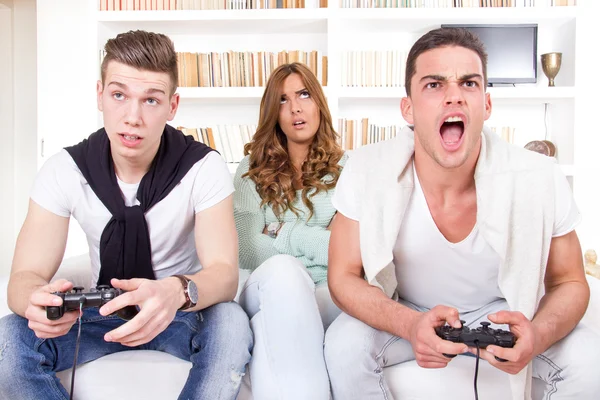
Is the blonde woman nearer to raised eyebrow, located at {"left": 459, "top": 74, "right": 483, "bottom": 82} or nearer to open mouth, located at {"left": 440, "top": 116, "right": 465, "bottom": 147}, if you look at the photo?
open mouth, located at {"left": 440, "top": 116, "right": 465, "bottom": 147}

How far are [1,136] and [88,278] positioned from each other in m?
3.61

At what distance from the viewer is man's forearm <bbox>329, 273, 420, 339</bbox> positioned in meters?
1.38

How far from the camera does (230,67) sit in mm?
3688

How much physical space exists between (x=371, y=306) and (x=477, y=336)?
0.31 meters

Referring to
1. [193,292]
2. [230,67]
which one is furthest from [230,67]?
[193,292]

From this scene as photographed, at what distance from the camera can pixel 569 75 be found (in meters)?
3.68

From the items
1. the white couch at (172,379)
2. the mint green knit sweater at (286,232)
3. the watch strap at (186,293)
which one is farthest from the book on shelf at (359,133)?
the watch strap at (186,293)

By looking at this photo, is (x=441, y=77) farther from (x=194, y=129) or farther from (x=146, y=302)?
(x=194, y=129)

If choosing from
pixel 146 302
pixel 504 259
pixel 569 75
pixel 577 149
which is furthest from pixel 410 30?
pixel 146 302

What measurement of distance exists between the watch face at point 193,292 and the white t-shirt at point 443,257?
461 mm

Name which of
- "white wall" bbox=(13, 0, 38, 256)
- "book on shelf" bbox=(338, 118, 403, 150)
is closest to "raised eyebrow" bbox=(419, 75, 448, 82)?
"book on shelf" bbox=(338, 118, 403, 150)

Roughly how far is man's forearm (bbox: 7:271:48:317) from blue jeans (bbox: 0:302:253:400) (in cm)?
3

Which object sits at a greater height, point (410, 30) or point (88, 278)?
point (410, 30)

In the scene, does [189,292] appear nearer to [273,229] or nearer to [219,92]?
[273,229]
